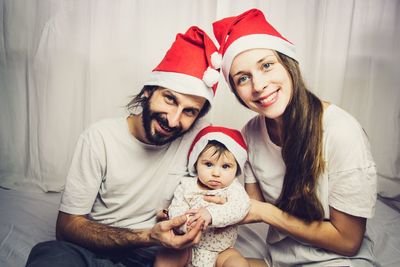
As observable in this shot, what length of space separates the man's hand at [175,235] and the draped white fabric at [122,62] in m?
0.99

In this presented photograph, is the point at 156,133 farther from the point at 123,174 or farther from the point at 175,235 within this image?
the point at 175,235

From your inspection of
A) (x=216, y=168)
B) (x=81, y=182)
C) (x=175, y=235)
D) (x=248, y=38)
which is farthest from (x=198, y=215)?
(x=248, y=38)

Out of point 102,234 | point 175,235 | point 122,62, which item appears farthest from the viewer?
point 122,62

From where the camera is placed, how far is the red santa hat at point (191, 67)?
4.01 ft

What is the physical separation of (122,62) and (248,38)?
3.19 feet

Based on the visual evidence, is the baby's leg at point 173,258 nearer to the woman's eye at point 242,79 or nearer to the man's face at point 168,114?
the man's face at point 168,114

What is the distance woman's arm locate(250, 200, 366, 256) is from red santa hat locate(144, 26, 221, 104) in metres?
0.45

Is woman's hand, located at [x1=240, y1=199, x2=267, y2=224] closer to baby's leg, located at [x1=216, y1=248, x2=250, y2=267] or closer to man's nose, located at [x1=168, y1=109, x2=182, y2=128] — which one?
baby's leg, located at [x1=216, y1=248, x2=250, y2=267]

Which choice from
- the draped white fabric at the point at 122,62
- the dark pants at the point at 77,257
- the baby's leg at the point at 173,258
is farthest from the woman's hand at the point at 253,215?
the draped white fabric at the point at 122,62

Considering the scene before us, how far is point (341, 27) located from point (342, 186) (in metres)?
1.19

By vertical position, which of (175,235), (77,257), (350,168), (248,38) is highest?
(248,38)

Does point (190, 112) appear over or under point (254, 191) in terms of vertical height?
over

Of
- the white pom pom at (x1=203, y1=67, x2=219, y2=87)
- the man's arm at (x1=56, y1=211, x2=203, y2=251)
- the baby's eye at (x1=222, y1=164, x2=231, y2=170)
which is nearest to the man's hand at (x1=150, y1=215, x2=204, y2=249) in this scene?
the man's arm at (x1=56, y1=211, x2=203, y2=251)

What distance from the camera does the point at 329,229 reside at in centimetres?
115
